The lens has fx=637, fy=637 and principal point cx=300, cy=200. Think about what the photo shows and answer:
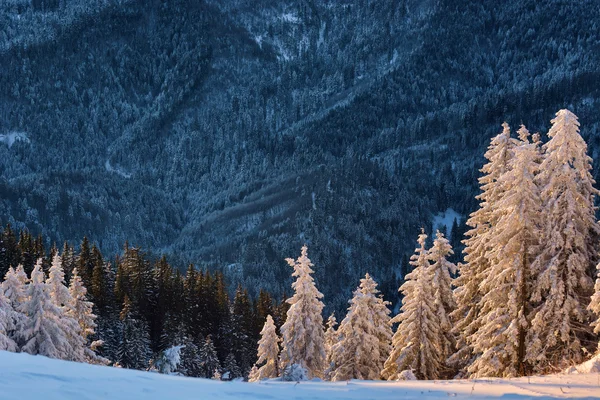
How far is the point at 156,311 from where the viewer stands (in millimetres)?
68625

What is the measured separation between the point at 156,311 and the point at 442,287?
1755 inches

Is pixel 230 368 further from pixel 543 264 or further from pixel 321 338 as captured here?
pixel 543 264

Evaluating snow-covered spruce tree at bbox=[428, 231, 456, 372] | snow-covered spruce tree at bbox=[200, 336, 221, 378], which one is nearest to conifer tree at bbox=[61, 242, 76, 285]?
snow-covered spruce tree at bbox=[200, 336, 221, 378]

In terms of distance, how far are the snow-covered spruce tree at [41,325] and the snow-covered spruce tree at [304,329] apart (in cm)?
1188

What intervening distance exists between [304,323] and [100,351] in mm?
26599

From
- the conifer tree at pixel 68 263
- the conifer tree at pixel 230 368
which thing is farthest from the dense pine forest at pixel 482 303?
the conifer tree at pixel 68 263

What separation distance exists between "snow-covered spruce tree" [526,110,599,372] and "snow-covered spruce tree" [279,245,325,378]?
1533cm

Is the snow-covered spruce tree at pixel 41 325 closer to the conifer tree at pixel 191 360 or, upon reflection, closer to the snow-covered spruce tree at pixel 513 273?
the snow-covered spruce tree at pixel 513 273

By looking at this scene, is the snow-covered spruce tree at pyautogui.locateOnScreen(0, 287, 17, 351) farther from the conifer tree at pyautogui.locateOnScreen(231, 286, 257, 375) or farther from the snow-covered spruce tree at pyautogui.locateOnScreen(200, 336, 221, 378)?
the conifer tree at pyautogui.locateOnScreen(231, 286, 257, 375)

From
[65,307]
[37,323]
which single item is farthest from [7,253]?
[37,323]

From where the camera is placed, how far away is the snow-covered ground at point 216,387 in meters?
11.1

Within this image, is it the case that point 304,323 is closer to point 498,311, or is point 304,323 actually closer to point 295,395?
point 498,311

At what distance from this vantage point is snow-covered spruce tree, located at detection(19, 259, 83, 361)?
3303 centimetres

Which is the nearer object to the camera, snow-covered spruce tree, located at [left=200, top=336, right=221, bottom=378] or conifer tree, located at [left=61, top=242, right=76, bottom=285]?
snow-covered spruce tree, located at [left=200, top=336, right=221, bottom=378]
